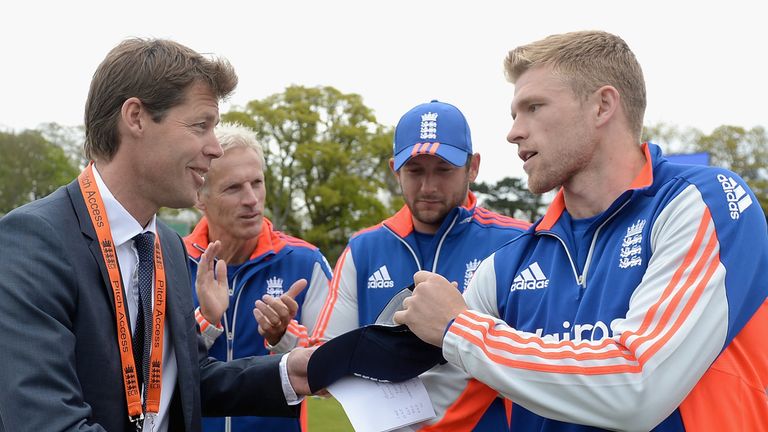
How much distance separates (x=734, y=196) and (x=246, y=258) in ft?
10.3

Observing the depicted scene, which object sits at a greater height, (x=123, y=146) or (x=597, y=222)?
(x=123, y=146)

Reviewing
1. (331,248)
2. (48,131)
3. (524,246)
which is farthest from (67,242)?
(48,131)

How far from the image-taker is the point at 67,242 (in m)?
2.32

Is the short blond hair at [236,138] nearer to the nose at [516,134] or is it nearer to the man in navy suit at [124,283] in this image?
the man in navy suit at [124,283]

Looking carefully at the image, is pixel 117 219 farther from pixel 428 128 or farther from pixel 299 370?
pixel 428 128

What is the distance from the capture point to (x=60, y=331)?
216 centimetres

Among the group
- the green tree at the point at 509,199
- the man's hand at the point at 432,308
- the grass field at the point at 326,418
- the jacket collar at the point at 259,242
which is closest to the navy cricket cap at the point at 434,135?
the jacket collar at the point at 259,242

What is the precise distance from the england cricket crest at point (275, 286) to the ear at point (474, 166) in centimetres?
139

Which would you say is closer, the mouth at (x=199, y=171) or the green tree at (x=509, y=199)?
the mouth at (x=199, y=171)

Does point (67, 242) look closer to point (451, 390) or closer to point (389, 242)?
point (451, 390)

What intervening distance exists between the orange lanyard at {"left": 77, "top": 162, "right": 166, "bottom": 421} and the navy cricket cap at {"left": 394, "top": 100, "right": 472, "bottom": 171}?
1751 millimetres

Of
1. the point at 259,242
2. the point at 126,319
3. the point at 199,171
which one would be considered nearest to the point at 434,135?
the point at 259,242

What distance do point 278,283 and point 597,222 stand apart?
2484 millimetres

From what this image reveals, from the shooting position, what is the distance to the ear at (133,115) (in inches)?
103
